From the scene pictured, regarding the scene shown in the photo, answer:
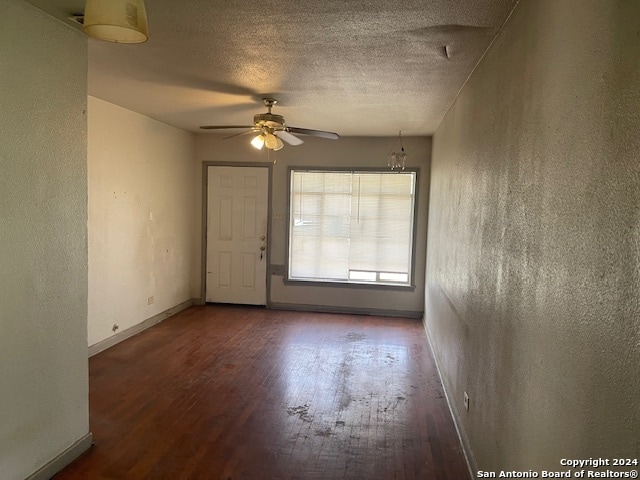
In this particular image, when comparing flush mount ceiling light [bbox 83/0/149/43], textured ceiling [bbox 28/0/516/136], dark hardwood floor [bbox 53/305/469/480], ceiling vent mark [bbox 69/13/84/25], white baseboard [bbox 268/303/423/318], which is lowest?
dark hardwood floor [bbox 53/305/469/480]

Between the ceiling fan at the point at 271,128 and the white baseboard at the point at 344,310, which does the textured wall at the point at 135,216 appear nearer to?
the ceiling fan at the point at 271,128

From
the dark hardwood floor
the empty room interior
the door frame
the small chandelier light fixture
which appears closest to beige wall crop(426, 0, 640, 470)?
the empty room interior

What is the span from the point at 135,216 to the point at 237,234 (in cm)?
169

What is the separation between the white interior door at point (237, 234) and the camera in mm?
6234

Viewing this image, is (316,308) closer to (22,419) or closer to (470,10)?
(22,419)

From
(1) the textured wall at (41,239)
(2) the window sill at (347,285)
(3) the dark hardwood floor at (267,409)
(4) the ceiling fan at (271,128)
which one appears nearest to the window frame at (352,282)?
(2) the window sill at (347,285)

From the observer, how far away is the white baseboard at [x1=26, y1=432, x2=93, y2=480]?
2.31 m

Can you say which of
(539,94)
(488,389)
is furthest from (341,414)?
(539,94)

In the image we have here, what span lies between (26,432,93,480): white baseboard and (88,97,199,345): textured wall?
1.74m

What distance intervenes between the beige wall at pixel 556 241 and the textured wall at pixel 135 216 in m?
3.45

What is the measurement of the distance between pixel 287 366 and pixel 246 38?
2.82 metres

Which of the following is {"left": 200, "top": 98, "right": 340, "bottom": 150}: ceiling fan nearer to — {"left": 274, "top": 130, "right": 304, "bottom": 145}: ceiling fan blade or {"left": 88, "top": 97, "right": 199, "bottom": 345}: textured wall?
{"left": 274, "top": 130, "right": 304, "bottom": 145}: ceiling fan blade

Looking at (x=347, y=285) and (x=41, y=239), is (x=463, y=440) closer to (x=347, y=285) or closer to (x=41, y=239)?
(x=41, y=239)

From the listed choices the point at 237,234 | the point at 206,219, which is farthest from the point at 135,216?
the point at 237,234
